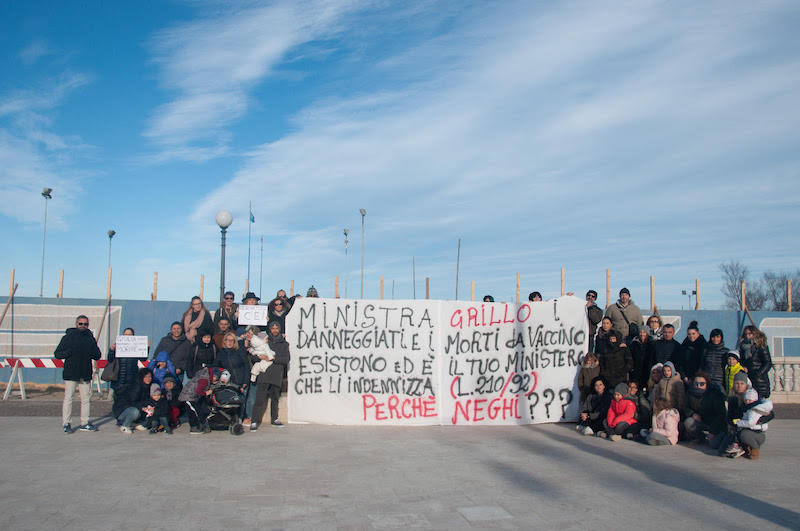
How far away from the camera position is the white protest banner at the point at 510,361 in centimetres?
1192

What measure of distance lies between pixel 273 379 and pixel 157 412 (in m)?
1.93

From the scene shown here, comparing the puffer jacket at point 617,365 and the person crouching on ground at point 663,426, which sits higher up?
the puffer jacket at point 617,365

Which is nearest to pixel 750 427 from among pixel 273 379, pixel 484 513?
pixel 484 513

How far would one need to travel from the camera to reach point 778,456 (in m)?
9.13

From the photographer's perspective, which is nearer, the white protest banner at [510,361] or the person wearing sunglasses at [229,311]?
→ the white protest banner at [510,361]

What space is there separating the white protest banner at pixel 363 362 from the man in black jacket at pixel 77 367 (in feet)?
11.0

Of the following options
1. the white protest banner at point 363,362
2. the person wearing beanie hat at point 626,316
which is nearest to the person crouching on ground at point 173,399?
the white protest banner at point 363,362

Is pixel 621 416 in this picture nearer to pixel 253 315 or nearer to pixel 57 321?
pixel 253 315

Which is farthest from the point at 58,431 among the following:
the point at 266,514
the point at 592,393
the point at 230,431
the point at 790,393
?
the point at 790,393

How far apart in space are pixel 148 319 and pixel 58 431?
22.8 feet

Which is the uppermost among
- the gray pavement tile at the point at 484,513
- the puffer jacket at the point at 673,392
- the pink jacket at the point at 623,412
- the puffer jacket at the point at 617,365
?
the puffer jacket at the point at 617,365

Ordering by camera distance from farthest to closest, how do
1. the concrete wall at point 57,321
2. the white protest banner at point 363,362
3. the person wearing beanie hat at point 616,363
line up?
the concrete wall at point 57,321, the white protest banner at point 363,362, the person wearing beanie hat at point 616,363

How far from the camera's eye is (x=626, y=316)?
12508mm

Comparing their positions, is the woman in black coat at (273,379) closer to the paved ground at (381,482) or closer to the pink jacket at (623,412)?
the paved ground at (381,482)
